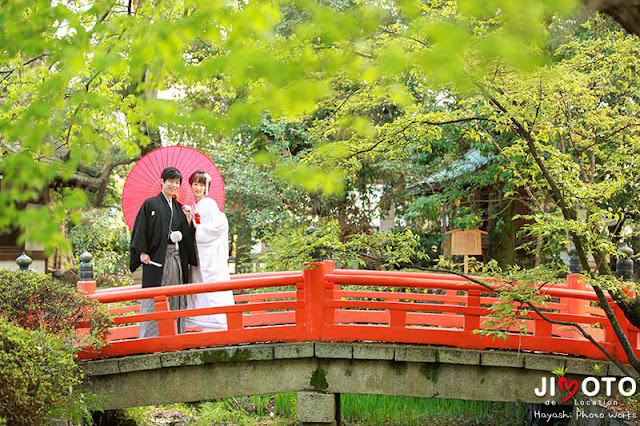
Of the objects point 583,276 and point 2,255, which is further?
point 2,255

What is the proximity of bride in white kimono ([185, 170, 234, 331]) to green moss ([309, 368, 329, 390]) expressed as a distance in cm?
119

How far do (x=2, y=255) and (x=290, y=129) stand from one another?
7139 millimetres

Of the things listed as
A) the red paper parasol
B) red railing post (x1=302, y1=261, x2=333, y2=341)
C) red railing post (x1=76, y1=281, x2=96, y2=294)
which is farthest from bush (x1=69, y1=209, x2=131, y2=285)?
red railing post (x1=302, y1=261, x2=333, y2=341)

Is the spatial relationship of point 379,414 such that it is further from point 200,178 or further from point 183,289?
point 200,178

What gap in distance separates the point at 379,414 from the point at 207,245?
310 centimetres

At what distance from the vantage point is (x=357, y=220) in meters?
13.7

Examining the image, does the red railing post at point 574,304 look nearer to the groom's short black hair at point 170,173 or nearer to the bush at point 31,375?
the groom's short black hair at point 170,173

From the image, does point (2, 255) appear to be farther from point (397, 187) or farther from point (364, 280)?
point (364, 280)

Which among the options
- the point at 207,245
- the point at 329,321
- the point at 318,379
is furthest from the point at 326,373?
the point at 207,245

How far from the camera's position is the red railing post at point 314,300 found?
588 centimetres

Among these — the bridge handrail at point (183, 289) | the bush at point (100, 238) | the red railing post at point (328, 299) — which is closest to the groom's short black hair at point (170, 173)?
the bridge handrail at point (183, 289)

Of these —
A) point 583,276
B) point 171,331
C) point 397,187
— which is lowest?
point 171,331

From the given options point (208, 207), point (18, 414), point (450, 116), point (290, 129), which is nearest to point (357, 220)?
point (290, 129)

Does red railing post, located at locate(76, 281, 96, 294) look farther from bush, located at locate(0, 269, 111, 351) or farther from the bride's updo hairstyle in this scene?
the bride's updo hairstyle
